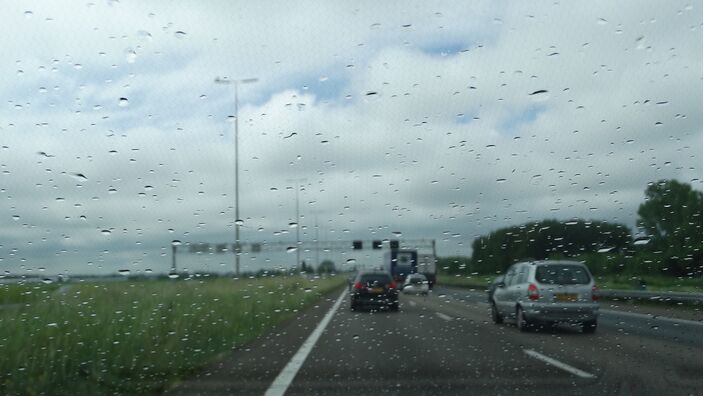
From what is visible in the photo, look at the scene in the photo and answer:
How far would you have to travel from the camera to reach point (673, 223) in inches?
353

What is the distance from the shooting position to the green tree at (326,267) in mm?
11238

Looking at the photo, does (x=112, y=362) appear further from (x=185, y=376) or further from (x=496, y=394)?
(x=496, y=394)

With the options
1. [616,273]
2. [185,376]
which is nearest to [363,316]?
[185,376]

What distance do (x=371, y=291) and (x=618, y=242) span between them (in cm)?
779

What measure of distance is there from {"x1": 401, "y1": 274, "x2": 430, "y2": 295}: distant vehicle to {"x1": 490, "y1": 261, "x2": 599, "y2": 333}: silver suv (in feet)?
3.13

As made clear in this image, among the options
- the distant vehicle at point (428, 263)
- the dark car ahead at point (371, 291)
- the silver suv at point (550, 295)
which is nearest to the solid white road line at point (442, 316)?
the dark car ahead at point (371, 291)

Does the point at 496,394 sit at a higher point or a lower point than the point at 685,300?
lower

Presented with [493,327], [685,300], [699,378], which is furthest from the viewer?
A: [493,327]

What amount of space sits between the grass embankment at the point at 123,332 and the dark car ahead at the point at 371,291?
5.95ft

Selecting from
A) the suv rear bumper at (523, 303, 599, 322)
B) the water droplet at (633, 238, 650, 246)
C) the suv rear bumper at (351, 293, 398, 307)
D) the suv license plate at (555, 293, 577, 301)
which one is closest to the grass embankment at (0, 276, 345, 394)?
the suv rear bumper at (351, 293, 398, 307)

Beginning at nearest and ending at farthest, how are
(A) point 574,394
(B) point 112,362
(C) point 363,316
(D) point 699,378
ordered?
(A) point 574,394 < (D) point 699,378 < (B) point 112,362 < (C) point 363,316

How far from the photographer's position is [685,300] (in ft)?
40.4

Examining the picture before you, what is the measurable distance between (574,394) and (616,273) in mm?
1610

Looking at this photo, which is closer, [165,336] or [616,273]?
[616,273]
